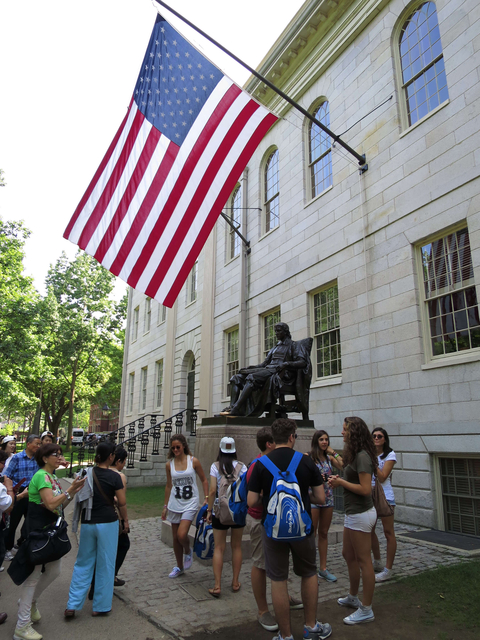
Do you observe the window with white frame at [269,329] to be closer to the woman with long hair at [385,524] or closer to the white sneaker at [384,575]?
the woman with long hair at [385,524]

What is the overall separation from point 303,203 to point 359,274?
3.58 m

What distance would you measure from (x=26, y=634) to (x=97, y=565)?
75 cm

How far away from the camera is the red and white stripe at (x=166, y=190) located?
8523mm

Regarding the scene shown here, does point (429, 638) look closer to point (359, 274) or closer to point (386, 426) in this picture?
point (386, 426)

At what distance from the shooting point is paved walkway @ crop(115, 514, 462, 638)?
4.21m

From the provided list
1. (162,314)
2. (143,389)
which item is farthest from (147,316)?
(143,389)

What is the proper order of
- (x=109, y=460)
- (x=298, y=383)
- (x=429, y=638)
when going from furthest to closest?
(x=298, y=383) → (x=109, y=460) → (x=429, y=638)

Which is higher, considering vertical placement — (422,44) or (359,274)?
(422,44)

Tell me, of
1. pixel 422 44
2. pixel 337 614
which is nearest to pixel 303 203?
pixel 422 44

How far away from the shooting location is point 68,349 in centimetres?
3481

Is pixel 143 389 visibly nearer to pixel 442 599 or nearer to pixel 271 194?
pixel 271 194

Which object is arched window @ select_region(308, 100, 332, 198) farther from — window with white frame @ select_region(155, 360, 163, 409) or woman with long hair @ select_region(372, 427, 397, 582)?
window with white frame @ select_region(155, 360, 163, 409)

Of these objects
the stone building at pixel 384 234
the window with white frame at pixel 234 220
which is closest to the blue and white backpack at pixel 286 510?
the stone building at pixel 384 234

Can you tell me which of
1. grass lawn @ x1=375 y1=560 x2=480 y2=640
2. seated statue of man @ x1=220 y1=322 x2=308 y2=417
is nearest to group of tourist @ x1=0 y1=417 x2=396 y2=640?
grass lawn @ x1=375 y1=560 x2=480 y2=640
